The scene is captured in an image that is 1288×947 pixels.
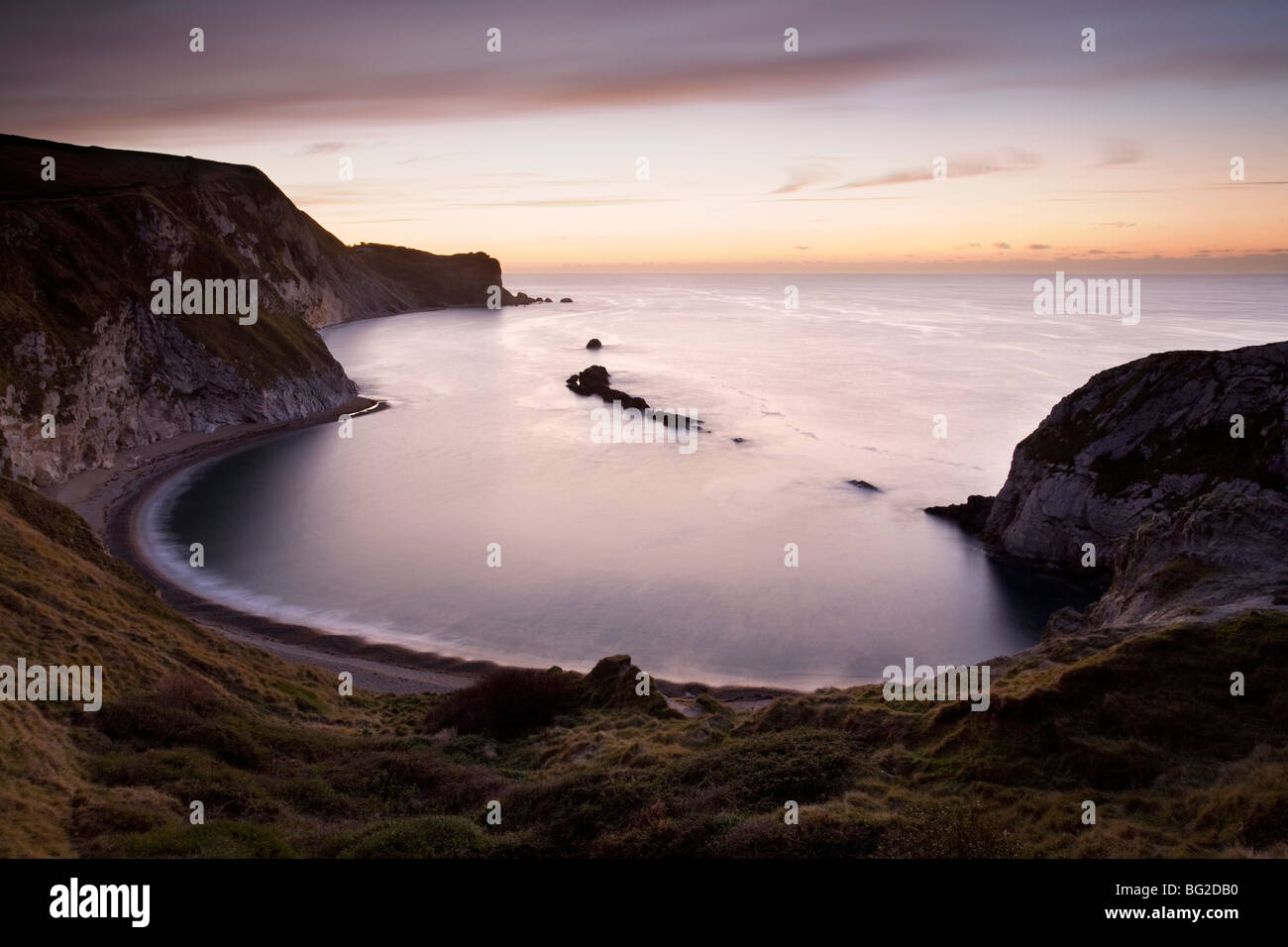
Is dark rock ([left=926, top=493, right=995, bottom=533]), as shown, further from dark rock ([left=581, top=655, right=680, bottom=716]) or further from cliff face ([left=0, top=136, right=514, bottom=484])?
cliff face ([left=0, top=136, right=514, bottom=484])

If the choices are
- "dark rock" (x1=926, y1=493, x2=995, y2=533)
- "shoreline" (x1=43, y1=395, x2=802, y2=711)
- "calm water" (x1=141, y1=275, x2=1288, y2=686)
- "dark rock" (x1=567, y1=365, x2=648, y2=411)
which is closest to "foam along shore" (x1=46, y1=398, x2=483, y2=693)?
"shoreline" (x1=43, y1=395, x2=802, y2=711)

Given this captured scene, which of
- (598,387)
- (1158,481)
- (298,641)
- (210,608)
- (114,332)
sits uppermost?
(114,332)

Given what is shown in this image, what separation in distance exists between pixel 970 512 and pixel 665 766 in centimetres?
3933

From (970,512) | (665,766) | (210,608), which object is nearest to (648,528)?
(970,512)

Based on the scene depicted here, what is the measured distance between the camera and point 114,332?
66375mm

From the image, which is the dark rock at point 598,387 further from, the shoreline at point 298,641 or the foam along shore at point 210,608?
the shoreline at point 298,641

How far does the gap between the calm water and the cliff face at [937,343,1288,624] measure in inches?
151

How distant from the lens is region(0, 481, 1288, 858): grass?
12766 mm

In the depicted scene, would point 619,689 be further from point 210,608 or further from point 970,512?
point 970,512

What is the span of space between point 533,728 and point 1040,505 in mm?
33032

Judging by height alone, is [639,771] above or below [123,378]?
below
